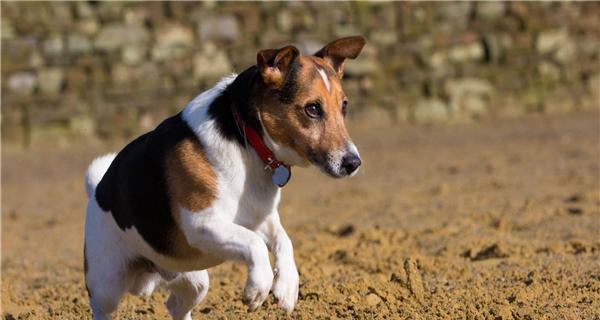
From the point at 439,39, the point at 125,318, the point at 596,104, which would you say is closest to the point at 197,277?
the point at 125,318

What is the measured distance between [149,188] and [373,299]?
1.52 m

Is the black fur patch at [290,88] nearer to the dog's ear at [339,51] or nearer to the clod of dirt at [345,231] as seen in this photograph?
the dog's ear at [339,51]

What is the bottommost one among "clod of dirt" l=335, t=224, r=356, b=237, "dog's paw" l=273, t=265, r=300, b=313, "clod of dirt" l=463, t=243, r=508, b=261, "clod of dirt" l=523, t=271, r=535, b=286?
"clod of dirt" l=335, t=224, r=356, b=237

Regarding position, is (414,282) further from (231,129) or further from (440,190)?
(440,190)

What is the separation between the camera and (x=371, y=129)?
16594 millimetres

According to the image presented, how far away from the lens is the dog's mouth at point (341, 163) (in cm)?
512

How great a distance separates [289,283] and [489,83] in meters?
12.6

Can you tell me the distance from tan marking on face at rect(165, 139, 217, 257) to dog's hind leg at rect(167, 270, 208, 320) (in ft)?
1.92

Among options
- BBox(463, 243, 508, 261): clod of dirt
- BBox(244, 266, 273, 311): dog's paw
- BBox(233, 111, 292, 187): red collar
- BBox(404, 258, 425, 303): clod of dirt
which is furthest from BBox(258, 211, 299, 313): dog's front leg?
BBox(463, 243, 508, 261): clod of dirt

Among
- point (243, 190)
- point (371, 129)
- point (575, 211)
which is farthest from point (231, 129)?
point (371, 129)

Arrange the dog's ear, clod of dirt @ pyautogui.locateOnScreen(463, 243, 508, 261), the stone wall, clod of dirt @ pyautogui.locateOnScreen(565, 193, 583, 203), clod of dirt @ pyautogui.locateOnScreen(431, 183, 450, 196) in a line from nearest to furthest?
the dog's ear → clod of dirt @ pyautogui.locateOnScreen(463, 243, 508, 261) → clod of dirt @ pyautogui.locateOnScreen(565, 193, 583, 203) → clod of dirt @ pyautogui.locateOnScreen(431, 183, 450, 196) → the stone wall

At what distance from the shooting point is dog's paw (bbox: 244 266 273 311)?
16.6 ft

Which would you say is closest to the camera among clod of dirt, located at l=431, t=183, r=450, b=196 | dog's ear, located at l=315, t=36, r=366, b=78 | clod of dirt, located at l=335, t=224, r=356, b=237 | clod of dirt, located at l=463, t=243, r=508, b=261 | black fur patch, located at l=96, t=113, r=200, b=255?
black fur patch, located at l=96, t=113, r=200, b=255

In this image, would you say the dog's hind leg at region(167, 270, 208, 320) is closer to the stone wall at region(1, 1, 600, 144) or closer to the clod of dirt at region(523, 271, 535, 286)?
the clod of dirt at region(523, 271, 535, 286)
